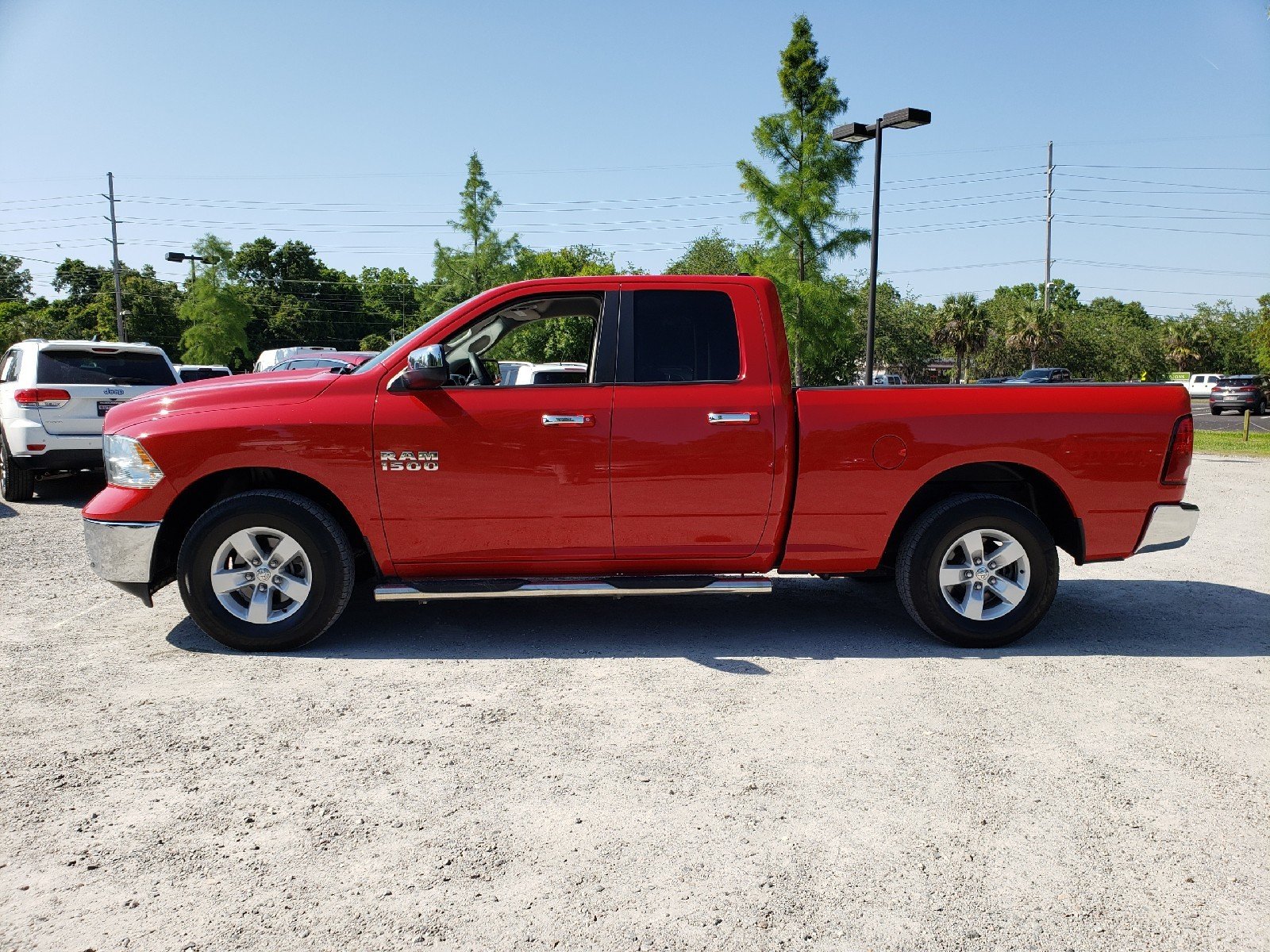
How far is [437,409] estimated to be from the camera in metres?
4.85

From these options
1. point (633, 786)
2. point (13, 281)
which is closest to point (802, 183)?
point (633, 786)

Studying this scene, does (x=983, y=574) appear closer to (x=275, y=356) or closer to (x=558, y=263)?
(x=275, y=356)

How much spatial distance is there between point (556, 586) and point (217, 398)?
2.03 meters

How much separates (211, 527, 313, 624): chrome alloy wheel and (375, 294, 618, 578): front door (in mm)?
510

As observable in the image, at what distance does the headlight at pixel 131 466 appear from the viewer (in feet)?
15.8

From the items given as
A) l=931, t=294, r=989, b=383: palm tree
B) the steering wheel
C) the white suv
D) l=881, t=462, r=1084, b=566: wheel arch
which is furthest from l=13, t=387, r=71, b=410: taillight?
l=931, t=294, r=989, b=383: palm tree

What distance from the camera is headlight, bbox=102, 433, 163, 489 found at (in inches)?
190

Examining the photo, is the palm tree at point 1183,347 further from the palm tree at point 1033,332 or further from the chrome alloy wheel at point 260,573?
the chrome alloy wheel at point 260,573

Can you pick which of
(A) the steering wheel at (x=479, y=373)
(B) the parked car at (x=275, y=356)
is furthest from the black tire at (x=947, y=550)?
(B) the parked car at (x=275, y=356)

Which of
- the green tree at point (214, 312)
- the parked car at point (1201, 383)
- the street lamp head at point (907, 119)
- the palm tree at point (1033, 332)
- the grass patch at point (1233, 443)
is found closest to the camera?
the street lamp head at point (907, 119)

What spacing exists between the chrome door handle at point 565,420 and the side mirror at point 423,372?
58 cm

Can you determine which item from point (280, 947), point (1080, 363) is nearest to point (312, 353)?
point (280, 947)

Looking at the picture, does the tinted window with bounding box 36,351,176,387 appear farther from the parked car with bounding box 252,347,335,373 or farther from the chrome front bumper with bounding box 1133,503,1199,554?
the parked car with bounding box 252,347,335,373

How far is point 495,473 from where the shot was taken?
4836mm
